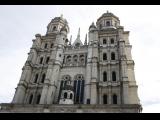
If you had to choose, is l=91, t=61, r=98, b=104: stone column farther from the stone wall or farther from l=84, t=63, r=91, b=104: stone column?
the stone wall

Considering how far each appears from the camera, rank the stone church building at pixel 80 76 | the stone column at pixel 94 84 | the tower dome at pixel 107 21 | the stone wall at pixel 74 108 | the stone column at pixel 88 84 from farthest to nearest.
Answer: the tower dome at pixel 107 21
the stone column at pixel 88 84
the stone column at pixel 94 84
the stone church building at pixel 80 76
the stone wall at pixel 74 108

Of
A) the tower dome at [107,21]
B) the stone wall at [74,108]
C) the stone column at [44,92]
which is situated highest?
the tower dome at [107,21]

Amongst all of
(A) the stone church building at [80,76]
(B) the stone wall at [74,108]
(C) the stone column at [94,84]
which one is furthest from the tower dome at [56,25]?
(B) the stone wall at [74,108]

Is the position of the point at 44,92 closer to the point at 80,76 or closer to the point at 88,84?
the point at 80,76

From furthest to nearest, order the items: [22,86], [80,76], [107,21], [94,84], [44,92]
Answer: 1. [107,21]
2. [80,76]
3. [22,86]
4. [44,92]
5. [94,84]

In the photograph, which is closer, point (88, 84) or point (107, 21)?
point (88, 84)

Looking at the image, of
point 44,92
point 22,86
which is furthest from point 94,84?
point 22,86

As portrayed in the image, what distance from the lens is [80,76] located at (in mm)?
29688

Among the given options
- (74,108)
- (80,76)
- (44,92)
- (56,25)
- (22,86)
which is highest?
(56,25)

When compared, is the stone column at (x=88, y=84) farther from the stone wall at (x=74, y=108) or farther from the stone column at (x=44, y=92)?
the stone column at (x=44, y=92)

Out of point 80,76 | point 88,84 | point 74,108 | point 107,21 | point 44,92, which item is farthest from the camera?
point 107,21

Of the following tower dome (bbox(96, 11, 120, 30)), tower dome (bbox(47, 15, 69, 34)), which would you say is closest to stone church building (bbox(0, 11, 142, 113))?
tower dome (bbox(96, 11, 120, 30))

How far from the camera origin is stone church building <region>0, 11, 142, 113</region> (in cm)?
Answer: 2474

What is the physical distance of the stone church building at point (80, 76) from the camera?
24741 millimetres
